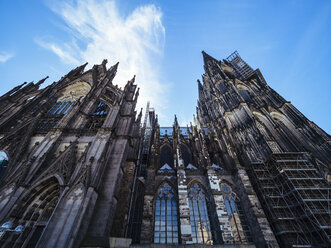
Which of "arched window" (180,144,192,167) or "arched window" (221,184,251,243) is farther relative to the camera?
"arched window" (180,144,192,167)

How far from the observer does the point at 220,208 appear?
11.6 m

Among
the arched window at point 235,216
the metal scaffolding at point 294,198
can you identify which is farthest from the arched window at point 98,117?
the metal scaffolding at point 294,198

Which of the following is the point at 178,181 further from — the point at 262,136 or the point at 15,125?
the point at 15,125

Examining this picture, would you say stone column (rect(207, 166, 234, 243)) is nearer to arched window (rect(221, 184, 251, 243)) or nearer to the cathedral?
the cathedral

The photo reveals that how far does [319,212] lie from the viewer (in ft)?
30.8

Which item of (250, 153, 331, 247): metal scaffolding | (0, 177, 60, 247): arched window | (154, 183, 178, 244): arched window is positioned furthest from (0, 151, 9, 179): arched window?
(250, 153, 331, 247): metal scaffolding

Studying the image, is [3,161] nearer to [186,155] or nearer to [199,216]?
[199,216]

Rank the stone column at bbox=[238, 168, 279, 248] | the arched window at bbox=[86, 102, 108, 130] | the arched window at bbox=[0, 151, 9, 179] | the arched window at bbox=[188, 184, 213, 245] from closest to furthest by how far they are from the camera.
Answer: the arched window at bbox=[0, 151, 9, 179], the stone column at bbox=[238, 168, 279, 248], the arched window at bbox=[188, 184, 213, 245], the arched window at bbox=[86, 102, 108, 130]

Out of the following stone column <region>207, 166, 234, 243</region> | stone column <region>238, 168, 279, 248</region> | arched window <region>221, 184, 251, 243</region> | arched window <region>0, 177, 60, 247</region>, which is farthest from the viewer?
arched window <region>221, 184, 251, 243</region>

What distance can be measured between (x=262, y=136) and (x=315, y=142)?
5181mm

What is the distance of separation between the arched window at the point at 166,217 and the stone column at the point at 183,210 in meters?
1.30

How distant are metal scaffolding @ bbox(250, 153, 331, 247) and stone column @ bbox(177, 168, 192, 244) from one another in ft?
20.0

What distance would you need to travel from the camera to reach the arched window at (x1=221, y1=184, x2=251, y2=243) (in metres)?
11.0

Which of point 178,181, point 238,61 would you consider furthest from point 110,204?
point 238,61
